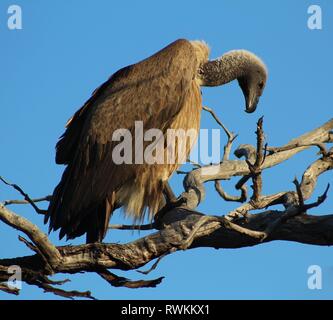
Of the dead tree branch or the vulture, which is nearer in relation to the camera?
the dead tree branch

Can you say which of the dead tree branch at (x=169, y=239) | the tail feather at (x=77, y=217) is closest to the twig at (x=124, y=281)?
the dead tree branch at (x=169, y=239)

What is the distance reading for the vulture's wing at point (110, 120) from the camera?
848 cm

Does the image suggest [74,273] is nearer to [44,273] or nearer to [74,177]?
[44,273]

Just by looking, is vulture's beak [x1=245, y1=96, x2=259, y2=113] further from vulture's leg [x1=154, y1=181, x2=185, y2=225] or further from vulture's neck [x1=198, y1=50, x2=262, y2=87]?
vulture's leg [x1=154, y1=181, x2=185, y2=225]

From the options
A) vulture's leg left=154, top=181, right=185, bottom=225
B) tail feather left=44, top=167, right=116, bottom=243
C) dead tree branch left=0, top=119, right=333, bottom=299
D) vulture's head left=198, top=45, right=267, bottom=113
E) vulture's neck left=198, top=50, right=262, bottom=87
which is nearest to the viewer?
dead tree branch left=0, top=119, right=333, bottom=299

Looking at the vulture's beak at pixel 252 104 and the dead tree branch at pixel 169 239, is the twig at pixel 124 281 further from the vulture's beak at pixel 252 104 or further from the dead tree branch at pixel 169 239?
the vulture's beak at pixel 252 104

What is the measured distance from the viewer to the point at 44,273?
6.70 metres

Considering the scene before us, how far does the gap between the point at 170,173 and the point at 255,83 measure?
1.85 m

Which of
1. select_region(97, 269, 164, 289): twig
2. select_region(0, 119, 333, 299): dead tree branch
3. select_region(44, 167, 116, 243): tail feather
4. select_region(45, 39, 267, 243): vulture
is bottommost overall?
select_region(97, 269, 164, 289): twig

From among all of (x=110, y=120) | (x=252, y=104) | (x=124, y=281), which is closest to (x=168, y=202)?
(x=110, y=120)

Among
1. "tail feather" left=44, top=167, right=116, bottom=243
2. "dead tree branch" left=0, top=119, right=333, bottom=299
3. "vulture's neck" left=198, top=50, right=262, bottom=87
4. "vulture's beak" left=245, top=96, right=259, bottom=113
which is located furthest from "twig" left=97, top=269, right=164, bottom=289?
"vulture's beak" left=245, top=96, right=259, bottom=113

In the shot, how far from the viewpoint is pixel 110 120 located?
29.5 ft

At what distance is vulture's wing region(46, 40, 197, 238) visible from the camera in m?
8.48
